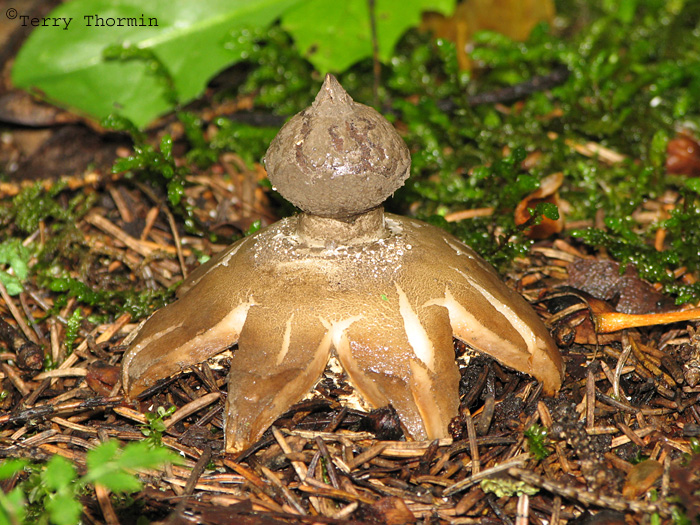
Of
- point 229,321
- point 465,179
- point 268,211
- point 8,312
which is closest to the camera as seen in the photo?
point 229,321

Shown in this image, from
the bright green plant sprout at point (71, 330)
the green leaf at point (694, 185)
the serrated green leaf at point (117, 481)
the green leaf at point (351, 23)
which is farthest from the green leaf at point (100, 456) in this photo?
the green leaf at point (351, 23)

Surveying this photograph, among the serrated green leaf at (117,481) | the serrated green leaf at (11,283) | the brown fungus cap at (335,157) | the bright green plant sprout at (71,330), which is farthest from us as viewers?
the serrated green leaf at (11,283)

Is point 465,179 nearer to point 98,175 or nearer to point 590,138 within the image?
point 590,138

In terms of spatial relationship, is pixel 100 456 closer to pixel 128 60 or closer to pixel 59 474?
pixel 59 474

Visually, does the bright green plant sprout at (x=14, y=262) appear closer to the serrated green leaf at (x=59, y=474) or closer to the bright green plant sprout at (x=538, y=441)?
Result: the serrated green leaf at (x=59, y=474)

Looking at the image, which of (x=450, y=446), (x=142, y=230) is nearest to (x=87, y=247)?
(x=142, y=230)

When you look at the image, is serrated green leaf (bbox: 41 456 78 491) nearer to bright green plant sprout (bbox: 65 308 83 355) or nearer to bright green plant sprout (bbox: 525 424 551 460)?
bright green plant sprout (bbox: 65 308 83 355)
